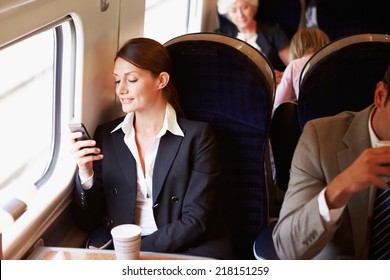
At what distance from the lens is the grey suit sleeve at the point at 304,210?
1142 millimetres

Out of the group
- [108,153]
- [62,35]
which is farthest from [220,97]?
[62,35]

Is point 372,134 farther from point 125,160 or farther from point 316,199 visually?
point 125,160

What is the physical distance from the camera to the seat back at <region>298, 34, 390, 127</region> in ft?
4.87

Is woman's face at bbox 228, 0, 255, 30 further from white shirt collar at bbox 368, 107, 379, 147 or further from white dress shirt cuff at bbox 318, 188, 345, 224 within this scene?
white dress shirt cuff at bbox 318, 188, 345, 224

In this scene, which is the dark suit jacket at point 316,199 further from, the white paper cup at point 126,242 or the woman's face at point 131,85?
the woman's face at point 131,85

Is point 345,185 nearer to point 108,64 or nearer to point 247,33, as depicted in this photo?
point 108,64

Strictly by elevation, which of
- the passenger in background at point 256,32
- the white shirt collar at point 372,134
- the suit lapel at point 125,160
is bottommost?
the suit lapel at point 125,160

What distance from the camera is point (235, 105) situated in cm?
167

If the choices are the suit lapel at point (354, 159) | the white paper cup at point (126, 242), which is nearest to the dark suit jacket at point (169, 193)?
the white paper cup at point (126, 242)

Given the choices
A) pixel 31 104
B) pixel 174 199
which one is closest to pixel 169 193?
pixel 174 199

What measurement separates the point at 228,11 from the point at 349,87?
1689 mm

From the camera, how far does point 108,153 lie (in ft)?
5.18

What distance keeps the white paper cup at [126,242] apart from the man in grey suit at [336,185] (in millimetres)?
282

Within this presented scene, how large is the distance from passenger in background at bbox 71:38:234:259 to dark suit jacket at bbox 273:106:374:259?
0.38 metres
